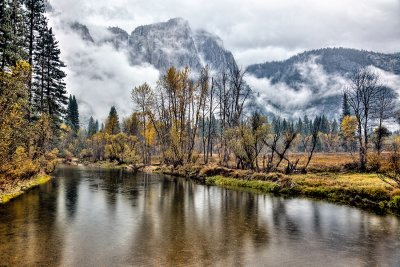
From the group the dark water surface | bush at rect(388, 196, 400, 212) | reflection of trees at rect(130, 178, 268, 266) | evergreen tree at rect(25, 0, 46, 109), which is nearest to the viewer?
the dark water surface

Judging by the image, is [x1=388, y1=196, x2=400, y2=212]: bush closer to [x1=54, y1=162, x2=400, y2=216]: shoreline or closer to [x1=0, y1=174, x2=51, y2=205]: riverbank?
[x1=54, y1=162, x2=400, y2=216]: shoreline

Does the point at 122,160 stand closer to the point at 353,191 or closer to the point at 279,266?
the point at 353,191

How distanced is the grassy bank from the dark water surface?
2723 mm

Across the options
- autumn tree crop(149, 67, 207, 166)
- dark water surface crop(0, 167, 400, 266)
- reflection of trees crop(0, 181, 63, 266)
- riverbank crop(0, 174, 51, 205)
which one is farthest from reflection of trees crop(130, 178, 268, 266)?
Result: autumn tree crop(149, 67, 207, 166)

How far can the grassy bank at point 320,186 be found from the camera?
26672mm

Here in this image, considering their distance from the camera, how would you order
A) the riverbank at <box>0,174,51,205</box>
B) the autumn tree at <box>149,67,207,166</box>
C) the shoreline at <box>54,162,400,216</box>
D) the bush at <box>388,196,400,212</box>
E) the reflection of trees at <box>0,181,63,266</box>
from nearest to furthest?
the reflection of trees at <box>0,181,63,266</box> → the bush at <box>388,196,400,212</box> → the riverbank at <box>0,174,51,205</box> → the shoreline at <box>54,162,400,216</box> → the autumn tree at <box>149,67,207,166</box>

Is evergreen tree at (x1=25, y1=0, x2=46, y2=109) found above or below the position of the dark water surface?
above

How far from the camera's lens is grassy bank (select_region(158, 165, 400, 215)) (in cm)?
2667

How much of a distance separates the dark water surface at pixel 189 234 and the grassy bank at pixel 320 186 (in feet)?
8.93

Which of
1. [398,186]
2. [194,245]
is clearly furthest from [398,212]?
[194,245]

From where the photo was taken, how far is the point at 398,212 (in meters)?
23.9

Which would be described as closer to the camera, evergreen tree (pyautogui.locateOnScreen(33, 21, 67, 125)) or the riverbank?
the riverbank

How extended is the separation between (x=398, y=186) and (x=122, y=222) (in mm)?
21159

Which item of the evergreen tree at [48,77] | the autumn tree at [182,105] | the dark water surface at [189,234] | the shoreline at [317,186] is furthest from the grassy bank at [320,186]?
the evergreen tree at [48,77]
